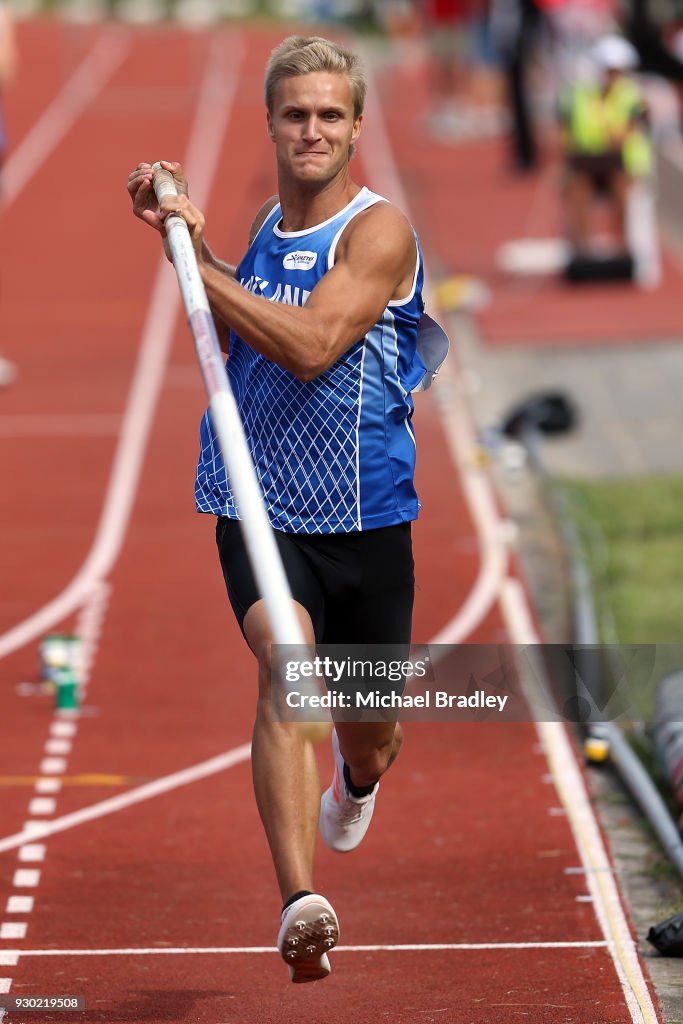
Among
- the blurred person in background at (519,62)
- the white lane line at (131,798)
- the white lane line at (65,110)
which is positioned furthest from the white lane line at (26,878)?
the blurred person in background at (519,62)

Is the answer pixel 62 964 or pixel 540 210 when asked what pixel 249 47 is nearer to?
pixel 540 210

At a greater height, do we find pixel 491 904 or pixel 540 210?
pixel 540 210

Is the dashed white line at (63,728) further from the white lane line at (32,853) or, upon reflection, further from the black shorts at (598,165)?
the black shorts at (598,165)

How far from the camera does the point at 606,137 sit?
58.0ft

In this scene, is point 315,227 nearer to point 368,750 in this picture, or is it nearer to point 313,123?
point 313,123

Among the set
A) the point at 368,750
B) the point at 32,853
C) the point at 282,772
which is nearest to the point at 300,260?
the point at 282,772

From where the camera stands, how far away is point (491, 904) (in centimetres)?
579

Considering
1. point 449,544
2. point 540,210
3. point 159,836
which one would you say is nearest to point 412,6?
point 540,210

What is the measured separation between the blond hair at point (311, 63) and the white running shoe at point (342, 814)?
182cm

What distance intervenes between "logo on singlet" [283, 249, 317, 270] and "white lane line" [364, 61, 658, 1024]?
2.05 metres

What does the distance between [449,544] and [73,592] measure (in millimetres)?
2125

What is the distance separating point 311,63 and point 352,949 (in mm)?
Result: 2474

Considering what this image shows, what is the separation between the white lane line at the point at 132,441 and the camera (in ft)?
30.4

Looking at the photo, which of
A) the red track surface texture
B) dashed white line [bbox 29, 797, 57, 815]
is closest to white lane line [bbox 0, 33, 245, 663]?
the red track surface texture
